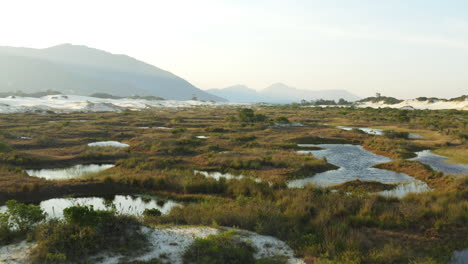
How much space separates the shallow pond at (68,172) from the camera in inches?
990

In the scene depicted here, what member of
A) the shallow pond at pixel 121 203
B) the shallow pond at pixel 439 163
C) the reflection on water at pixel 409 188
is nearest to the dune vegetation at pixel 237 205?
the reflection on water at pixel 409 188

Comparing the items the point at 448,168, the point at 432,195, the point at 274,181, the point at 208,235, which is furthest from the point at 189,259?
the point at 448,168

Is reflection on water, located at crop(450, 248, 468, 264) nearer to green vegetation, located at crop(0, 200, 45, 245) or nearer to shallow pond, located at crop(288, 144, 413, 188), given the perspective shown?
shallow pond, located at crop(288, 144, 413, 188)

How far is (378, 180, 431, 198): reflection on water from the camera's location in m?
21.1

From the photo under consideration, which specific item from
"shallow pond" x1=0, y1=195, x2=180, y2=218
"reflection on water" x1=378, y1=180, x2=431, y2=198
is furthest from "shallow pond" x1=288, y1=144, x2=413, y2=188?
"shallow pond" x1=0, y1=195, x2=180, y2=218

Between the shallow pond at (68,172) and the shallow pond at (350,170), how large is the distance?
18395mm

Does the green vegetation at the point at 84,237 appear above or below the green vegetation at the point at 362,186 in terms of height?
above

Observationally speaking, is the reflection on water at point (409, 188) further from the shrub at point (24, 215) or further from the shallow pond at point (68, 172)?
the shallow pond at point (68, 172)

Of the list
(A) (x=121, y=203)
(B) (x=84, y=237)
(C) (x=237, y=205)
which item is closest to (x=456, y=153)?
(C) (x=237, y=205)

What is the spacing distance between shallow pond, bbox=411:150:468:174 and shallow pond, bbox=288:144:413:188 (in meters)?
4.06

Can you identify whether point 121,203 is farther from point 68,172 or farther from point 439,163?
point 439,163

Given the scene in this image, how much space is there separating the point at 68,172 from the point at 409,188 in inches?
1141

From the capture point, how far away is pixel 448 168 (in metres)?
28.3

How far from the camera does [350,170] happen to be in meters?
28.1
